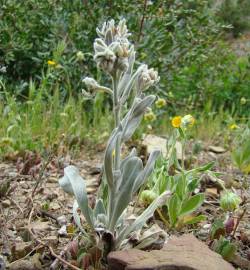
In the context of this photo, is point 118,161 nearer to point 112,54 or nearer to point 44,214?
point 112,54

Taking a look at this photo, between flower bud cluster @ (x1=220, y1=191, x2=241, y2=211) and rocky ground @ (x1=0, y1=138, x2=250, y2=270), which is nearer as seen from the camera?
rocky ground @ (x1=0, y1=138, x2=250, y2=270)

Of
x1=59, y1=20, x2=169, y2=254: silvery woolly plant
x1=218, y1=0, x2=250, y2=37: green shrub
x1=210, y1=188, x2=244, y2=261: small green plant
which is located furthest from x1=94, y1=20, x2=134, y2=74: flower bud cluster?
x1=218, y1=0, x2=250, y2=37: green shrub

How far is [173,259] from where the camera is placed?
5.14 feet

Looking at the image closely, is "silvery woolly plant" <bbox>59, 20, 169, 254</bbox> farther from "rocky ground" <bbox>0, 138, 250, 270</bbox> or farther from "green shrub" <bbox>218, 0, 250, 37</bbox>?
"green shrub" <bbox>218, 0, 250, 37</bbox>

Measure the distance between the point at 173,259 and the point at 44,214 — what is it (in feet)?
2.84

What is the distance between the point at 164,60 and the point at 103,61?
4023 millimetres

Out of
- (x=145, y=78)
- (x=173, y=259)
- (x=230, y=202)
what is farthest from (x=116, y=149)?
(x=230, y=202)

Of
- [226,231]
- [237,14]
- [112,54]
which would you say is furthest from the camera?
[237,14]

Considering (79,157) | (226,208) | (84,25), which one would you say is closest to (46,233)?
(226,208)

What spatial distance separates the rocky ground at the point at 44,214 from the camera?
1.82 meters

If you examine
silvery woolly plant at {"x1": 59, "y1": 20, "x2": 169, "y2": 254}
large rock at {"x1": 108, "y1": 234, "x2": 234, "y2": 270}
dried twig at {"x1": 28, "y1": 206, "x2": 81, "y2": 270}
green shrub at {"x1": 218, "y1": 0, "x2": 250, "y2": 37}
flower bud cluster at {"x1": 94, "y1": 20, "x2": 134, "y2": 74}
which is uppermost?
flower bud cluster at {"x1": 94, "y1": 20, "x2": 134, "y2": 74}

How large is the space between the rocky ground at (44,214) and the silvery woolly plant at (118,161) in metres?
0.18

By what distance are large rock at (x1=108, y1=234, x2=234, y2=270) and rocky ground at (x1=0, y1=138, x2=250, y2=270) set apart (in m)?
0.03

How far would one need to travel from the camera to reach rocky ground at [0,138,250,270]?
1822mm
